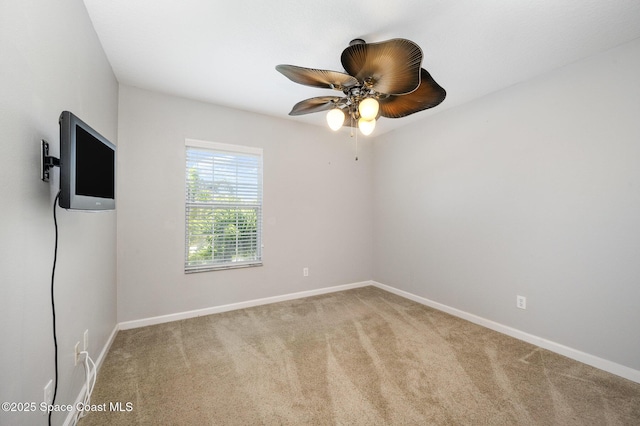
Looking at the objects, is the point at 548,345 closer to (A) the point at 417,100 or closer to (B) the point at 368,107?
(A) the point at 417,100

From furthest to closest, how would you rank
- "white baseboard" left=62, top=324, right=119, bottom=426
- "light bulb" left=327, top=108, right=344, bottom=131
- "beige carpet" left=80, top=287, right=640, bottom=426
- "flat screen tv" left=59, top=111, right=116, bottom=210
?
1. "light bulb" left=327, top=108, right=344, bottom=131
2. "beige carpet" left=80, top=287, right=640, bottom=426
3. "white baseboard" left=62, top=324, right=119, bottom=426
4. "flat screen tv" left=59, top=111, right=116, bottom=210

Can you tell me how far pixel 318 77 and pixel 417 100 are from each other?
0.80 m

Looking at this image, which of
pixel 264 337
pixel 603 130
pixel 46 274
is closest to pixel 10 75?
pixel 46 274

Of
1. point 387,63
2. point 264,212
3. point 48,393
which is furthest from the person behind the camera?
point 264,212

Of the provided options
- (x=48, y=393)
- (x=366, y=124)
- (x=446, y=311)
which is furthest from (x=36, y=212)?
(x=446, y=311)

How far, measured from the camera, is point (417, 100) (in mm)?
2041

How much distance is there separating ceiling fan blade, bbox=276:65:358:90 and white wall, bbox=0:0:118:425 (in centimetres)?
113

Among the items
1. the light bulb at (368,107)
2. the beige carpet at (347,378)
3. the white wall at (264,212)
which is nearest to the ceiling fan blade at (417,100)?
the light bulb at (368,107)

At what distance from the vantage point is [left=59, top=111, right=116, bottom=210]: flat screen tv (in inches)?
45.2

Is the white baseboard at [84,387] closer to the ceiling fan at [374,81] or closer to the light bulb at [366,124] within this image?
the ceiling fan at [374,81]

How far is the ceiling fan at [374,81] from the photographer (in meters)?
1.46

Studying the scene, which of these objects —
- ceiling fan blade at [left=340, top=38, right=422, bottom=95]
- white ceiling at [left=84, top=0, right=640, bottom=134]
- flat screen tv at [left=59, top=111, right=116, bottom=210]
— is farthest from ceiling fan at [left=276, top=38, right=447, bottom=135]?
flat screen tv at [left=59, top=111, right=116, bottom=210]

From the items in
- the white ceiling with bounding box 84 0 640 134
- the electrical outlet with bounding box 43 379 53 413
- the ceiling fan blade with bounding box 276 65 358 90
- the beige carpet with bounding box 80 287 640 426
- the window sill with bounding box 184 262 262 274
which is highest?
the white ceiling with bounding box 84 0 640 134

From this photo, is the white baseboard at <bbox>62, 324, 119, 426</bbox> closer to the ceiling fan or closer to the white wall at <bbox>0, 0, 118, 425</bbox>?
the white wall at <bbox>0, 0, 118, 425</bbox>
